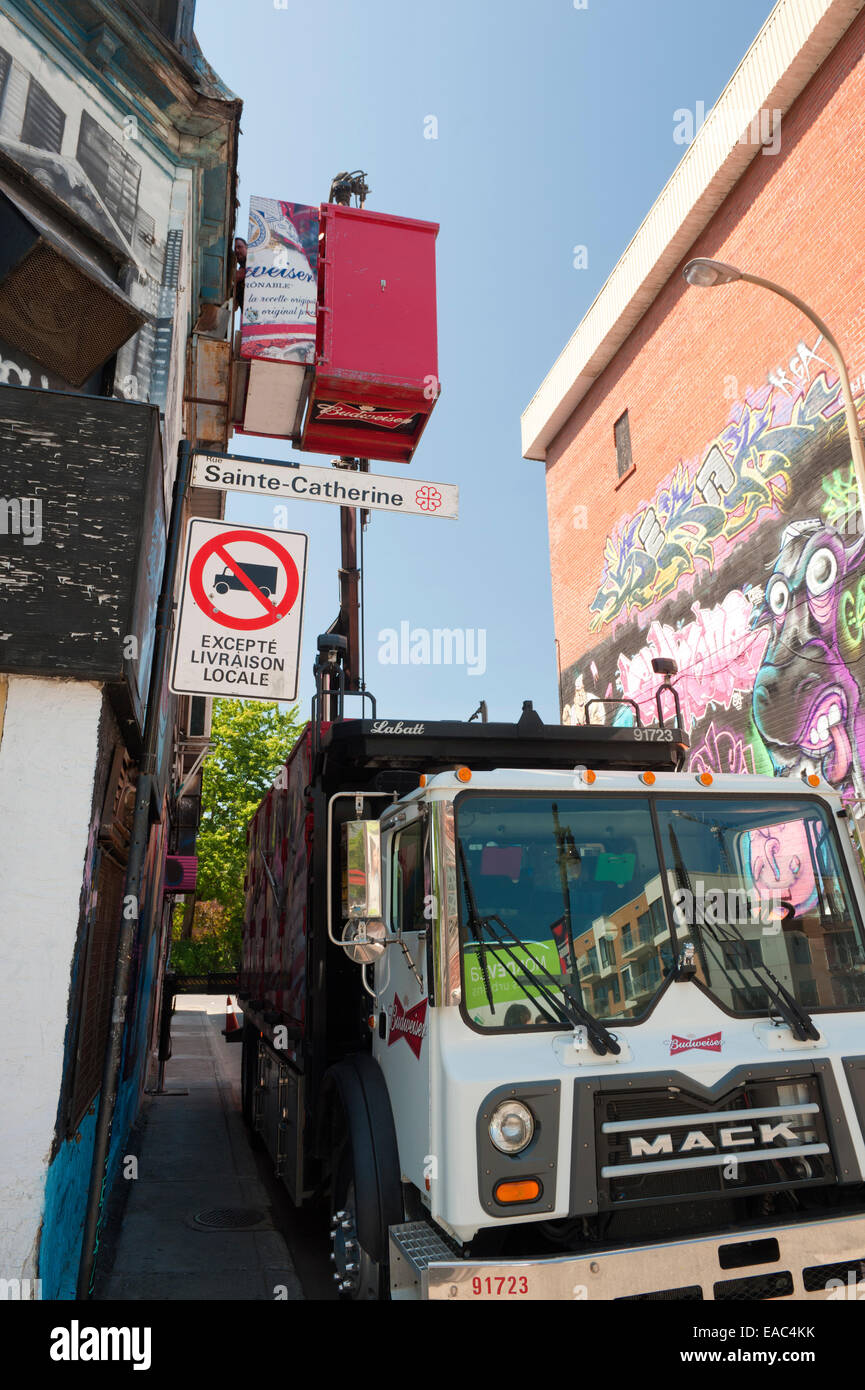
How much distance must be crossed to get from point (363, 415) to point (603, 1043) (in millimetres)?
7117

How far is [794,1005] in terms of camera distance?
4.09 m

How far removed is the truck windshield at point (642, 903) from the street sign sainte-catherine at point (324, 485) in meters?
2.27

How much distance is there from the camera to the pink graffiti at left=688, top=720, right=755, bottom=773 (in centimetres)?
1370

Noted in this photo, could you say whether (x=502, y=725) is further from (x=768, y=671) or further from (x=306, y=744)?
(x=768, y=671)

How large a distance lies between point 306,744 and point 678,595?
11.4 metres

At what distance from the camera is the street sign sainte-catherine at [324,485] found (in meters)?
5.21

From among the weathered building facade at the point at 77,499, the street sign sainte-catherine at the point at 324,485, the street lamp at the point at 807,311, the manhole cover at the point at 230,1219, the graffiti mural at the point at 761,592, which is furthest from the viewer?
the graffiti mural at the point at 761,592

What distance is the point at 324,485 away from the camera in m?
5.42

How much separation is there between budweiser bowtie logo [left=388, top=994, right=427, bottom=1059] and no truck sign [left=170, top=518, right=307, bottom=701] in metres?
1.69

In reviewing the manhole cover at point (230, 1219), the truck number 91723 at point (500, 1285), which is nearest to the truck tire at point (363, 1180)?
the truck number 91723 at point (500, 1285)

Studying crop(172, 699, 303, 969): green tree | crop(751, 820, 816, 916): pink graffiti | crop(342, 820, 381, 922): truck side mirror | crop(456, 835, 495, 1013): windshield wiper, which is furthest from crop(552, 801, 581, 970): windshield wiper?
crop(172, 699, 303, 969): green tree

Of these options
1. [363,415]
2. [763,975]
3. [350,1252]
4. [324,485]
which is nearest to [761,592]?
[363,415]

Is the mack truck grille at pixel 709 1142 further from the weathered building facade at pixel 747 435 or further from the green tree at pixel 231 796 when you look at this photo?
the green tree at pixel 231 796
